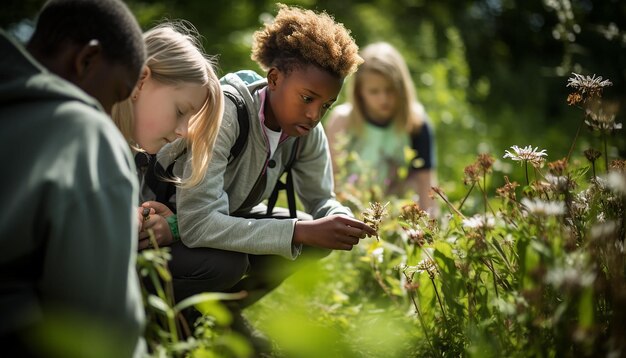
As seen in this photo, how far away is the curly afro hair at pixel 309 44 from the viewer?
2.44 m

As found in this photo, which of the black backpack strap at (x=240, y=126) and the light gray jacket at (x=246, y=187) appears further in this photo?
the black backpack strap at (x=240, y=126)

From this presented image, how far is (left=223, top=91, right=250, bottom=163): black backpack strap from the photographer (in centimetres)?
247

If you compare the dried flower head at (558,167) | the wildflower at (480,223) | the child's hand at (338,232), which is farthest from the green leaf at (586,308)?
the child's hand at (338,232)

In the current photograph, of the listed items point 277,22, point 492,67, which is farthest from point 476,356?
point 492,67

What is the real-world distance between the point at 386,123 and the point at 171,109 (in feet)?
9.12

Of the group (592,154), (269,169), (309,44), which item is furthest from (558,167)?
(269,169)

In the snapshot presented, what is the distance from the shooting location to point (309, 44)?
2443mm

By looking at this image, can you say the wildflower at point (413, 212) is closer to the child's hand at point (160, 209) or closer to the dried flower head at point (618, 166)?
the dried flower head at point (618, 166)

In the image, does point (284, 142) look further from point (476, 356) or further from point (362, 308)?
point (476, 356)

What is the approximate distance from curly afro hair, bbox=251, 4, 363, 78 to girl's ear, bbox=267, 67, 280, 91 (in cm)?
2

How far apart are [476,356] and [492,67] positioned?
5123mm

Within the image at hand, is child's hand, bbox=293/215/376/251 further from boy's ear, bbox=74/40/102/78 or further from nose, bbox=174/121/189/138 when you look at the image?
boy's ear, bbox=74/40/102/78

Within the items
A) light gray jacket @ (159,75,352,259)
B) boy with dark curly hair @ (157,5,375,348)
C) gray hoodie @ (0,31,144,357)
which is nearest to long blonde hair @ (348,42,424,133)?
light gray jacket @ (159,75,352,259)

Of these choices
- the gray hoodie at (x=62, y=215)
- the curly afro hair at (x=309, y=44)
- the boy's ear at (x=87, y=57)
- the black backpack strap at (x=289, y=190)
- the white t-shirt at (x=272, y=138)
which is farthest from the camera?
the black backpack strap at (x=289, y=190)
